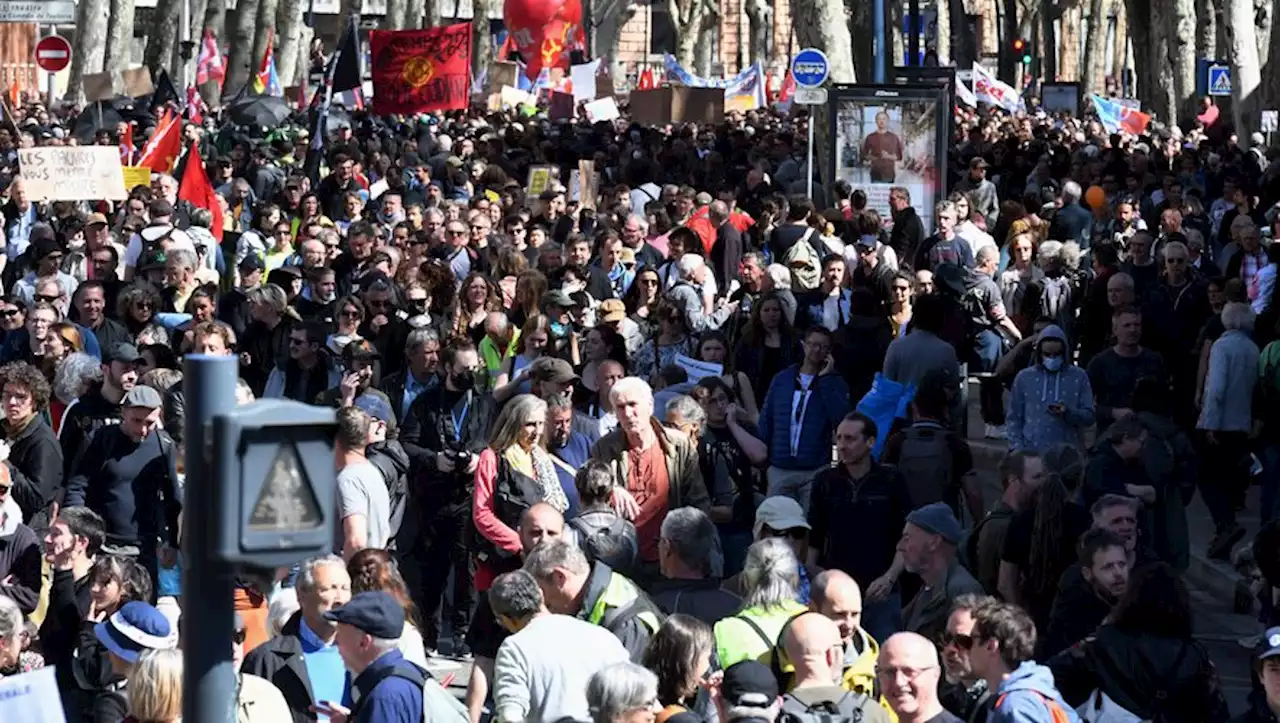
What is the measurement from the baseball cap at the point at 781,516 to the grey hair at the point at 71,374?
4.02 meters

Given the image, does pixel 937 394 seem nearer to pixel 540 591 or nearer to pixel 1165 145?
pixel 540 591

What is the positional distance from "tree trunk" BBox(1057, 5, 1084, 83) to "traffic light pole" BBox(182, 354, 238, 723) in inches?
4053

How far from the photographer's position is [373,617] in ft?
22.4

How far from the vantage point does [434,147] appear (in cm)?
3378

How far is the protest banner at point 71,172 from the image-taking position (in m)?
19.6

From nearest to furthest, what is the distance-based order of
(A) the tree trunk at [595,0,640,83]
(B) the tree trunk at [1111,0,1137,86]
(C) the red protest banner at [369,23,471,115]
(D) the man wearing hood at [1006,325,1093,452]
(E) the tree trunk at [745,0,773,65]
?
(D) the man wearing hood at [1006,325,1093,452] < (C) the red protest banner at [369,23,471,115] < (A) the tree trunk at [595,0,640,83] < (E) the tree trunk at [745,0,773,65] < (B) the tree trunk at [1111,0,1137,86]

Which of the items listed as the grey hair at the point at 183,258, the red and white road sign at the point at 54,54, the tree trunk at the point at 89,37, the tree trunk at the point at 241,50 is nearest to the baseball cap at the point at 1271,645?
the grey hair at the point at 183,258

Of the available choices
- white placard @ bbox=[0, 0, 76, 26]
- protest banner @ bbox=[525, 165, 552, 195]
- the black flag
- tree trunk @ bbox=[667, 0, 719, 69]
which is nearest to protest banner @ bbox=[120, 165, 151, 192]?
white placard @ bbox=[0, 0, 76, 26]

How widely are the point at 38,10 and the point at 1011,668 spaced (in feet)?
67.2

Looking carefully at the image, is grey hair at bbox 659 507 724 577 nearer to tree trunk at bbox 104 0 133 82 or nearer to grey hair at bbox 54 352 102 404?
grey hair at bbox 54 352 102 404

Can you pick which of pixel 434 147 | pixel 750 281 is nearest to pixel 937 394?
pixel 750 281

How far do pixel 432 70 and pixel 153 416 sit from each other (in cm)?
2056

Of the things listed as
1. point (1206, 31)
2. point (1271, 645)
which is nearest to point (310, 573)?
point (1271, 645)

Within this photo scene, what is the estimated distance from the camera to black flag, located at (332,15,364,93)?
94.5 feet
